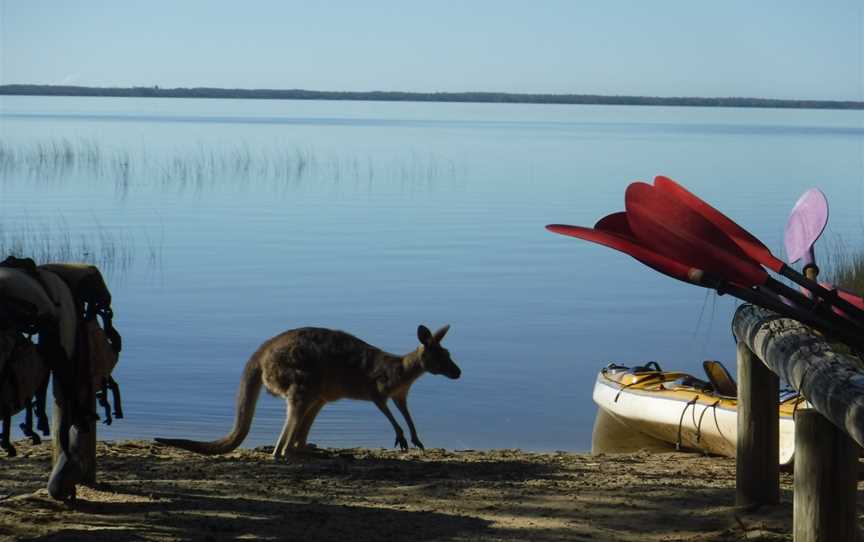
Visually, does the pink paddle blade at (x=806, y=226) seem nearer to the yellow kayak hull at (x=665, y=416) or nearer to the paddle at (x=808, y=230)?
the paddle at (x=808, y=230)

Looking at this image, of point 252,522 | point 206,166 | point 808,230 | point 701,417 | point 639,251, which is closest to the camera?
point 639,251

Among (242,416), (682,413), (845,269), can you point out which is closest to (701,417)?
(682,413)

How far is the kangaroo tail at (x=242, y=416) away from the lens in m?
8.49

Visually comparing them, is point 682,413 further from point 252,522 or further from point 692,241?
point 692,241

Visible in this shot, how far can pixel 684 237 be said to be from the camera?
5293 millimetres

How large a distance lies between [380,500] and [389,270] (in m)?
14.7

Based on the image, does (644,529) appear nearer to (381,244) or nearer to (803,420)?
(803,420)

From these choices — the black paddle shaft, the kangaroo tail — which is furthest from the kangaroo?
the black paddle shaft

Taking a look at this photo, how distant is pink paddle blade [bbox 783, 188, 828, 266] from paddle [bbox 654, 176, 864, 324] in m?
0.70

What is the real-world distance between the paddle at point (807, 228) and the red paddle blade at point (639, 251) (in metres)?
1.08

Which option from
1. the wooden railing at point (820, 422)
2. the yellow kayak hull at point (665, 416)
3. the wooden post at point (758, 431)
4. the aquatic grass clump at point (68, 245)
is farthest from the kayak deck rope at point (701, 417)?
the aquatic grass clump at point (68, 245)

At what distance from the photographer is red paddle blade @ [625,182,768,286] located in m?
5.26

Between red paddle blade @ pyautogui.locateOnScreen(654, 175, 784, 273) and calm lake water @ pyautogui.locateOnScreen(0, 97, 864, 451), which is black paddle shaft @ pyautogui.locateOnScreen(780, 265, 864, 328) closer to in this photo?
red paddle blade @ pyautogui.locateOnScreen(654, 175, 784, 273)

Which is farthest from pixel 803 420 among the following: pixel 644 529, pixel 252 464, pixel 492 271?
pixel 492 271
